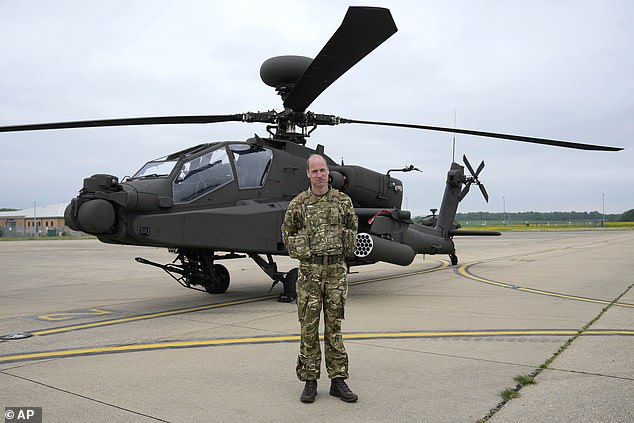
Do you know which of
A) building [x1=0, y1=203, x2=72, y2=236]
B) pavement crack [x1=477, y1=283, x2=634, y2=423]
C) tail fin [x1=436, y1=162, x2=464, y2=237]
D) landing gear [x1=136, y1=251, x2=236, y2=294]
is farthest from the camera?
building [x1=0, y1=203, x2=72, y2=236]

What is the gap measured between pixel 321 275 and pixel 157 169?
192 inches

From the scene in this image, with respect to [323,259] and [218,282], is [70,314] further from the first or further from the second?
[323,259]

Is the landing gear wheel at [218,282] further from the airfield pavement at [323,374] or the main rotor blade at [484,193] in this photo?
the main rotor blade at [484,193]


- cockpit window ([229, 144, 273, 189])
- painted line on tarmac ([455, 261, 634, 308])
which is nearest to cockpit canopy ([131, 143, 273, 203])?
cockpit window ([229, 144, 273, 189])

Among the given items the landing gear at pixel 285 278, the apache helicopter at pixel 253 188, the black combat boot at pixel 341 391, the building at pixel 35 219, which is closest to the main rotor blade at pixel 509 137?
the apache helicopter at pixel 253 188

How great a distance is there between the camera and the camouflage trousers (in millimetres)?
4148

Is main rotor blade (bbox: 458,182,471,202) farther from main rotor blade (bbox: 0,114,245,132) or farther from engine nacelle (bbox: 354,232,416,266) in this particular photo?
main rotor blade (bbox: 0,114,245,132)

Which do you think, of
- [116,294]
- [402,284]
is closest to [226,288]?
[116,294]

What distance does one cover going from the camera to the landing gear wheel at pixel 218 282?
10.0 metres

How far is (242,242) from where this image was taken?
8359mm

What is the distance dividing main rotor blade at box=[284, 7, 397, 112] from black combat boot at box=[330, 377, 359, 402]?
359 cm

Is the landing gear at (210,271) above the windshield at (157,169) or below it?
below

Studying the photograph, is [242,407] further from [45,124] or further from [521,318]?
[45,124]

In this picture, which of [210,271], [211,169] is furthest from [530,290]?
[211,169]
